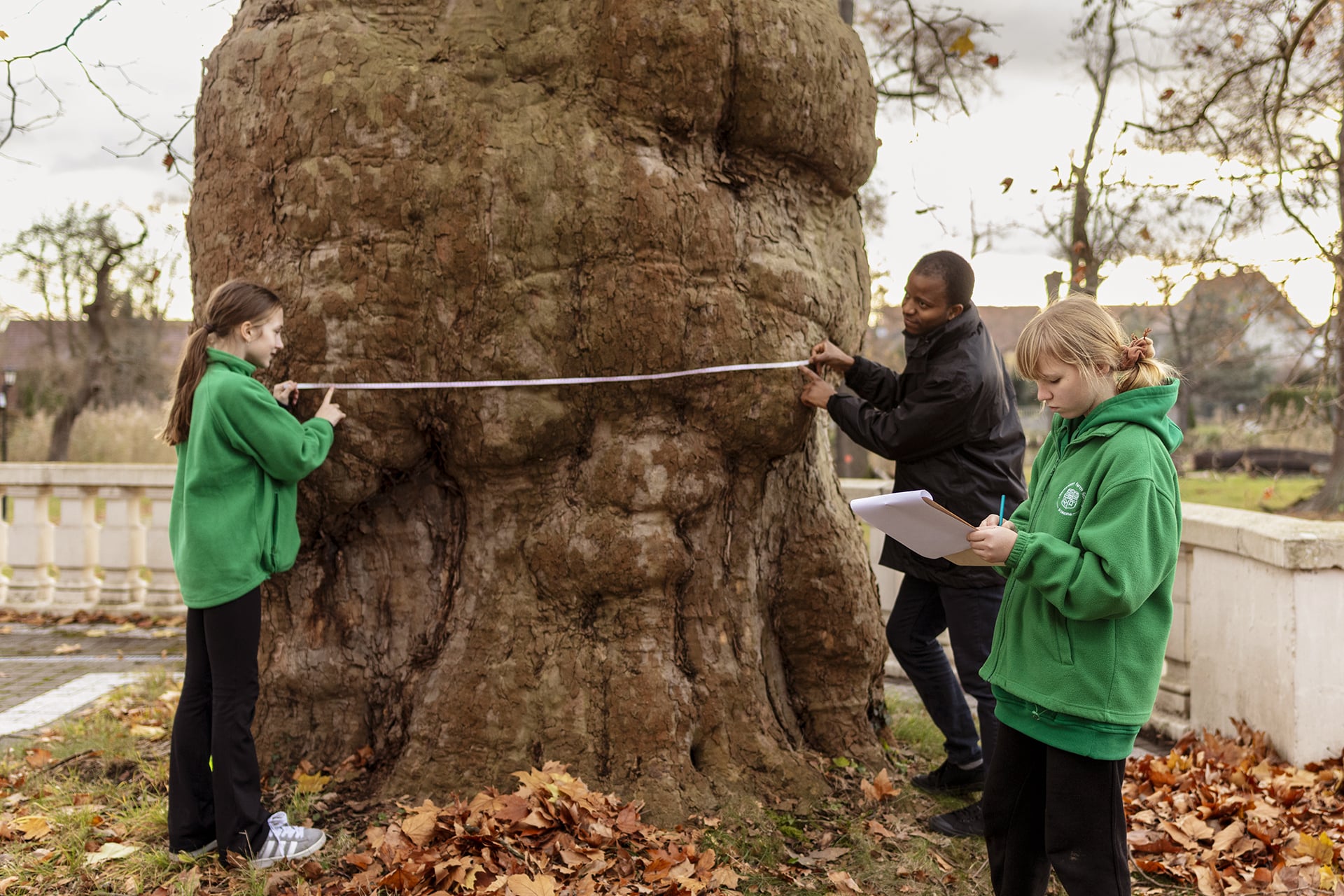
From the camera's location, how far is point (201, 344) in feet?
11.2

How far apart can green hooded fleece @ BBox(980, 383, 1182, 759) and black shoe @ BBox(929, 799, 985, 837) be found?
1385 millimetres

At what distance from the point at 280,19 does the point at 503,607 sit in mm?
2668

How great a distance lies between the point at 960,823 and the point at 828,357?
1.91m

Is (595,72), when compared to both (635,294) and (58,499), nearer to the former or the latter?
(635,294)

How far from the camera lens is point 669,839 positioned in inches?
134

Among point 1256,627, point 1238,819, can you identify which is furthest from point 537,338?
point 1256,627

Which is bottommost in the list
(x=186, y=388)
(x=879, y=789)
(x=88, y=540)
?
(x=879, y=789)

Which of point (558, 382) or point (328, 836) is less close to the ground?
point (558, 382)

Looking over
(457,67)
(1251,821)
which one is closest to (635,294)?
(457,67)

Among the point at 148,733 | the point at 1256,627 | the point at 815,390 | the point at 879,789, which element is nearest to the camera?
the point at 815,390

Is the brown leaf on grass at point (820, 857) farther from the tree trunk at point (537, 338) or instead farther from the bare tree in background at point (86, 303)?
the bare tree in background at point (86, 303)

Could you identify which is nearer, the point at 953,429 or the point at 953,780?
the point at 953,429

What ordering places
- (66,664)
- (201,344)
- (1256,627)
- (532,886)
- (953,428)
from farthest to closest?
(66,664) < (1256,627) < (953,428) < (201,344) < (532,886)

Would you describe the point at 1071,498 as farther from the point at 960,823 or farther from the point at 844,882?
the point at 960,823
